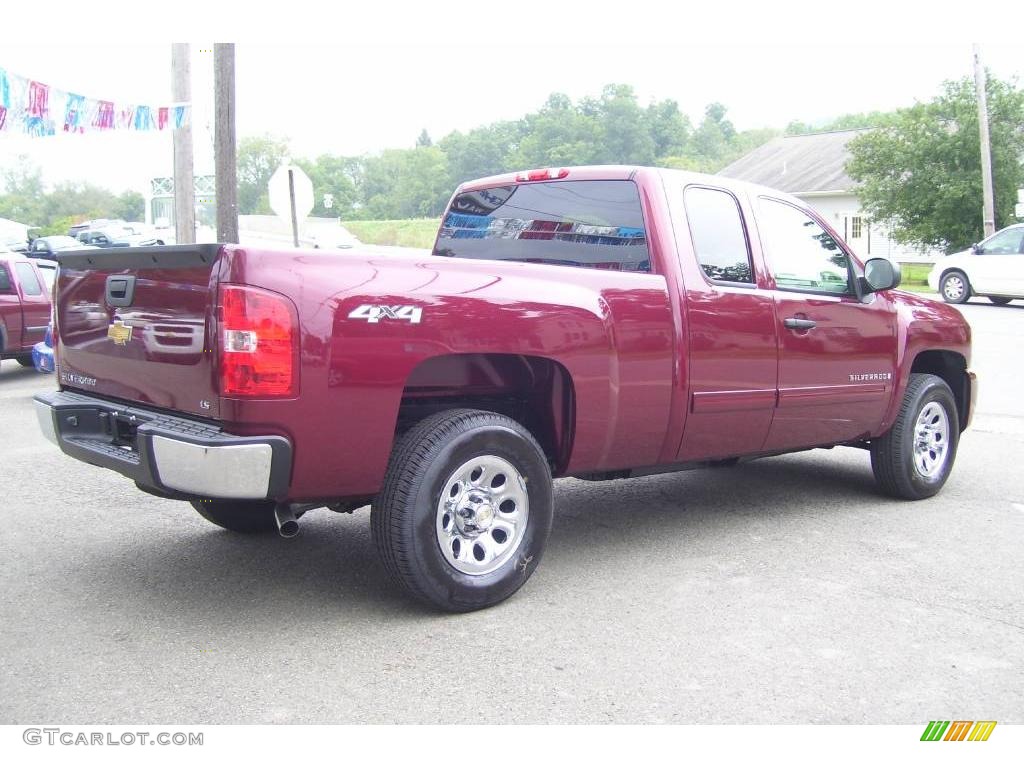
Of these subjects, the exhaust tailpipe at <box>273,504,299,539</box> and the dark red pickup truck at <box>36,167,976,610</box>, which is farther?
the exhaust tailpipe at <box>273,504,299,539</box>

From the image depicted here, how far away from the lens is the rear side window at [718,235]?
17.7 feet

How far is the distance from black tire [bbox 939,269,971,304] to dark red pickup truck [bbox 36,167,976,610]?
1869 centimetres

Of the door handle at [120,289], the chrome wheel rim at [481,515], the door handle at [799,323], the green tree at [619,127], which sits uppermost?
the green tree at [619,127]

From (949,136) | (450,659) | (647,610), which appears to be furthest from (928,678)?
(949,136)

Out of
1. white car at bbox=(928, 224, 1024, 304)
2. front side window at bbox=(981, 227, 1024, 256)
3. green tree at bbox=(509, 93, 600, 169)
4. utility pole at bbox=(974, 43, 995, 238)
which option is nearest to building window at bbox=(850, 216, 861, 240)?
utility pole at bbox=(974, 43, 995, 238)

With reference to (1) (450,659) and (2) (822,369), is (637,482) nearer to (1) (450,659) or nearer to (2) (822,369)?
(2) (822,369)

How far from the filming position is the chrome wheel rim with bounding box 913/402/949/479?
667 cm

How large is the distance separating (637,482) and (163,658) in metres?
3.95

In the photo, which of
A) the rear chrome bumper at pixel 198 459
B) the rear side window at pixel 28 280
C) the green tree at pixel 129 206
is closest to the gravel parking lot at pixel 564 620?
the rear chrome bumper at pixel 198 459

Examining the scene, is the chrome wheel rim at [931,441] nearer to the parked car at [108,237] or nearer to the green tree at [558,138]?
the green tree at [558,138]

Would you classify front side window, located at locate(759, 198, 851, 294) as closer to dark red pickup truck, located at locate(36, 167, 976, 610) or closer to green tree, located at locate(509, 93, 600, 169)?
dark red pickup truck, located at locate(36, 167, 976, 610)
